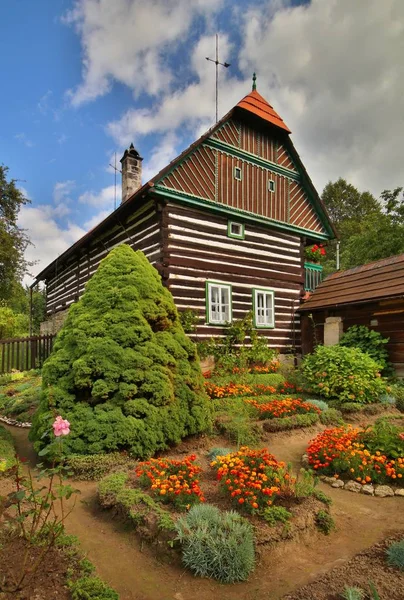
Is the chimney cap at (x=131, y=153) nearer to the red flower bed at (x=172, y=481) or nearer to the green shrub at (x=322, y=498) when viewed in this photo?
the red flower bed at (x=172, y=481)

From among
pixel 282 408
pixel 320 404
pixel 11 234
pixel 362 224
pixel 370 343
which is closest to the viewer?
pixel 282 408

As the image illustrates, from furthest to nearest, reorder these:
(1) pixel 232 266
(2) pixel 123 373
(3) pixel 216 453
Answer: (1) pixel 232 266
(2) pixel 123 373
(3) pixel 216 453

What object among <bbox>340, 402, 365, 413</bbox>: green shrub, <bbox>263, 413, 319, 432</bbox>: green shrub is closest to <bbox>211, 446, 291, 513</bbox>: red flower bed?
<bbox>263, 413, 319, 432</bbox>: green shrub

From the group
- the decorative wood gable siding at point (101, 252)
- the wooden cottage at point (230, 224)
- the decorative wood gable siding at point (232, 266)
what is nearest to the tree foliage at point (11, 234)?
the decorative wood gable siding at point (101, 252)

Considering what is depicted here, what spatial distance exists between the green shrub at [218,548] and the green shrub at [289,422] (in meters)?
4.04

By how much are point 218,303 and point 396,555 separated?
10027 millimetres

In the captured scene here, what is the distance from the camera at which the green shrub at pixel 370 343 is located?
11.6m

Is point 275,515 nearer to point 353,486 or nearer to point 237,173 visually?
point 353,486

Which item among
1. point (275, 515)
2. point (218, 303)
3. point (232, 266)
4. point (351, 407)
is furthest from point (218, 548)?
point (232, 266)

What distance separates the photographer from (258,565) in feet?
11.5

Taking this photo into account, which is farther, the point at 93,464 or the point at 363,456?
the point at 363,456

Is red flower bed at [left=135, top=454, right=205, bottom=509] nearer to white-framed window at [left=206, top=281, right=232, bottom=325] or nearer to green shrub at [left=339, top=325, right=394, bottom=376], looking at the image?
green shrub at [left=339, top=325, right=394, bottom=376]

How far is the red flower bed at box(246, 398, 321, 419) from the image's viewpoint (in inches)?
324

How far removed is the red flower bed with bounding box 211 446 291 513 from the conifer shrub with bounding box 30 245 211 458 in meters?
1.48
